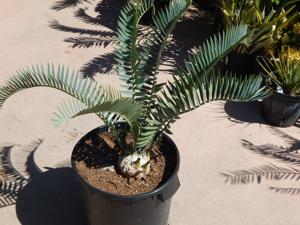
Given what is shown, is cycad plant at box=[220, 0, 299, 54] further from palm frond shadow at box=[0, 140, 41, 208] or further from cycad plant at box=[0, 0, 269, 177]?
palm frond shadow at box=[0, 140, 41, 208]

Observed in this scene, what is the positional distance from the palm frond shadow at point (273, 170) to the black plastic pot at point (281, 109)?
16 centimetres

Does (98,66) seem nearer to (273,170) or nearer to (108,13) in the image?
(108,13)

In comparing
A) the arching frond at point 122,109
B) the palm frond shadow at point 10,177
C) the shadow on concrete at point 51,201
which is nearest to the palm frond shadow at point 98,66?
the palm frond shadow at point 10,177

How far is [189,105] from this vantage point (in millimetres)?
2004

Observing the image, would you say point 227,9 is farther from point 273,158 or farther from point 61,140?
point 61,140

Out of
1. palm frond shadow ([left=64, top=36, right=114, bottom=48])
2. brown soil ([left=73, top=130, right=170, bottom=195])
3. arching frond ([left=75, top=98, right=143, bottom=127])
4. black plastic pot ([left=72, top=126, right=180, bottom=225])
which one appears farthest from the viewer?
palm frond shadow ([left=64, top=36, right=114, bottom=48])

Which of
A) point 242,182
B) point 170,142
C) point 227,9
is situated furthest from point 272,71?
point 170,142

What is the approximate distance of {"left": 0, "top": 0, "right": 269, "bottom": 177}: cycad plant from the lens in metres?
1.96

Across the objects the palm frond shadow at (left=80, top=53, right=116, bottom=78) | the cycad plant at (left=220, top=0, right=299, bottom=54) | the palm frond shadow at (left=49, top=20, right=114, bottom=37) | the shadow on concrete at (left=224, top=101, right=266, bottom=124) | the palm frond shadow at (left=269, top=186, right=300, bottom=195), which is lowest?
the palm frond shadow at (left=269, top=186, right=300, bottom=195)

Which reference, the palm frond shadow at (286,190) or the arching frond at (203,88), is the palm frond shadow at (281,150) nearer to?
the palm frond shadow at (286,190)

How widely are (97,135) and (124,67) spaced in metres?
0.46

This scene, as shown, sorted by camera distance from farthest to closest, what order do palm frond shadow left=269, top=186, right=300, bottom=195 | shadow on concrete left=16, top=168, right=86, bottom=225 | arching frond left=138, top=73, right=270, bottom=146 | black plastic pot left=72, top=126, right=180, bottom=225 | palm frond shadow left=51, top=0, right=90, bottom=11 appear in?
1. palm frond shadow left=51, top=0, right=90, bottom=11
2. palm frond shadow left=269, top=186, right=300, bottom=195
3. shadow on concrete left=16, top=168, right=86, bottom=225
4. black plastic pot left=72, top=126, right=180, bottom=225
5. arching frond left=138, top=73, right=270, bottom=146

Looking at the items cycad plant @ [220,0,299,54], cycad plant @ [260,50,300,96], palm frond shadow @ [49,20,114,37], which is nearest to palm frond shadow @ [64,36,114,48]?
palm frond shadow @ [49,20,114,37]

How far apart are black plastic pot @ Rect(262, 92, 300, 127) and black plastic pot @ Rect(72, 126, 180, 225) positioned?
142cm
